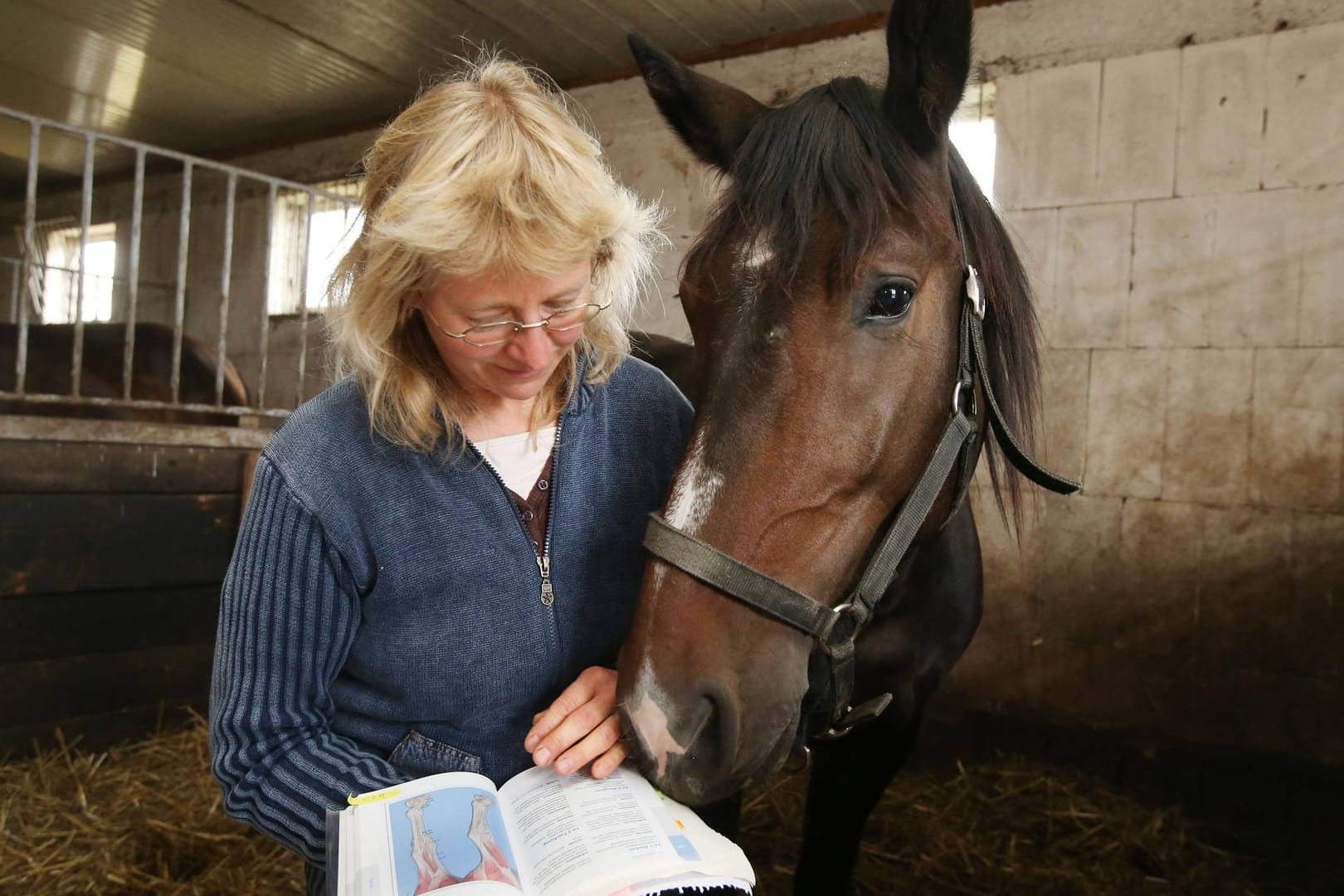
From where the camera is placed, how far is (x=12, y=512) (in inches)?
105

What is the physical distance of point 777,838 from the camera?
8.67 ft

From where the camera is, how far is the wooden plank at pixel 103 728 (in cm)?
279

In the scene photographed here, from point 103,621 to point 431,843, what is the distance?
2.80 m

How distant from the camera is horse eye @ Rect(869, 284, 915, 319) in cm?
111

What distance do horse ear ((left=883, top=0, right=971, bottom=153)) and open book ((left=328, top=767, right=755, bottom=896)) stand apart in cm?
98

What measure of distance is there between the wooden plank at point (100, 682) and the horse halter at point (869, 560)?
2.80 metres

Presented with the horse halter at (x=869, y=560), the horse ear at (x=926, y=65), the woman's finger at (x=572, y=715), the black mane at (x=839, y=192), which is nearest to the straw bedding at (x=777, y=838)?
the horse halter at (x=869, y=560)

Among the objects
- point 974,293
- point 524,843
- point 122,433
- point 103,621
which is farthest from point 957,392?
point 103,621

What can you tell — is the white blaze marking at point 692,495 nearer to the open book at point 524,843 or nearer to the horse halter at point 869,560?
the horse halter at point 869,560

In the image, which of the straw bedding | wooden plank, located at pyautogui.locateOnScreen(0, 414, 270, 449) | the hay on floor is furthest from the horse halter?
wooden plank, located at pyautogui.locateOnScreen(0, 414, 270, 449)

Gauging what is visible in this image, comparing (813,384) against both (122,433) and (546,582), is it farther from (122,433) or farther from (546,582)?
(122,433)

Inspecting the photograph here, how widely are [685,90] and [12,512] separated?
2.60 metres

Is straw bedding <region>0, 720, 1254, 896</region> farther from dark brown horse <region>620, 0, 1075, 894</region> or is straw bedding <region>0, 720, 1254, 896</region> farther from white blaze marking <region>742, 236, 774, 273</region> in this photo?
white blaze marking <region>742, 236, 774, 273</region>

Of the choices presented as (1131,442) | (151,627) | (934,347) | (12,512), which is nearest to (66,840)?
(151,627)
